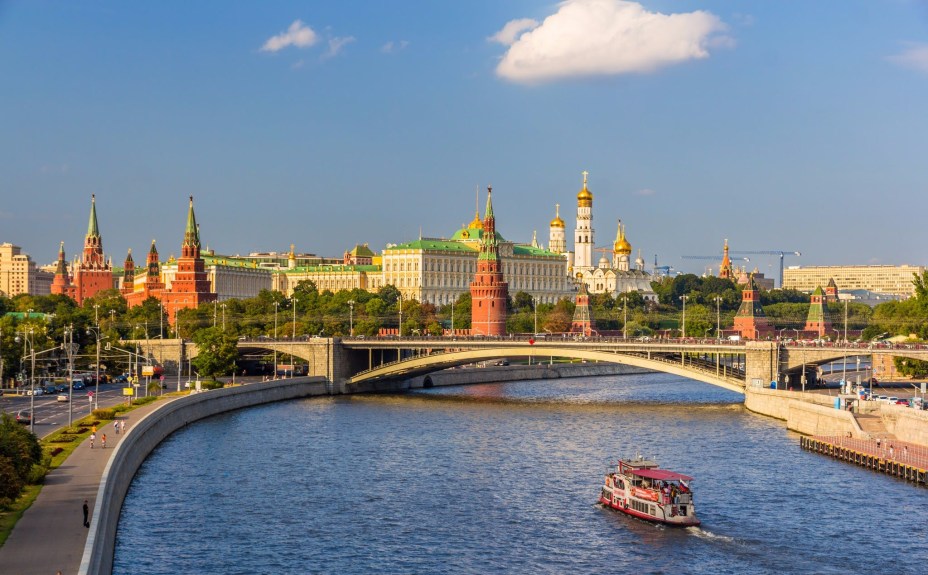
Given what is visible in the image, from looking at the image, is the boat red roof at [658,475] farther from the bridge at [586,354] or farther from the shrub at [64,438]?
the bridge at [586,354]

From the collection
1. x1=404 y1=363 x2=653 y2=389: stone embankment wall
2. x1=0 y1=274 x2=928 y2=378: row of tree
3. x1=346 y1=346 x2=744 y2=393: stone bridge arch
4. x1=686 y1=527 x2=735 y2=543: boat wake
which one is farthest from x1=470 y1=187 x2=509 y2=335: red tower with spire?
x1=686 y1=527 x2=735 y2=543: boat wake

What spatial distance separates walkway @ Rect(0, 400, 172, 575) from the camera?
1438 inches

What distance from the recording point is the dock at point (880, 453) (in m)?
59.1

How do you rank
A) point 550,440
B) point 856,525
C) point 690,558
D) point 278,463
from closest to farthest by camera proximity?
1. point 690,558
2. point 856,525
3. point 278,463
4. point 550,440

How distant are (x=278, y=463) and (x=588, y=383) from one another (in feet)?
209

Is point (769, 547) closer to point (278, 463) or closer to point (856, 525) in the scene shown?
point (856, 525)

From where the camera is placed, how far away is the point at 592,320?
166750 mm

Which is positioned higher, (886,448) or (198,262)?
(198,262)

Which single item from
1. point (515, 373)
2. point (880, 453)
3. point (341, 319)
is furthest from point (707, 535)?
point (341, 319)

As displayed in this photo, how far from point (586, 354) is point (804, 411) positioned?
25923mm

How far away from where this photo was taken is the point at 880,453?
6278cm

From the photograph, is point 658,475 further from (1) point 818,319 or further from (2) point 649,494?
(1) point 818,319

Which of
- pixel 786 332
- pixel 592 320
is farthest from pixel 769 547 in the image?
pixel 786 332

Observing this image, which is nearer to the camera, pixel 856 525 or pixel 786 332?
pixel 856 525
